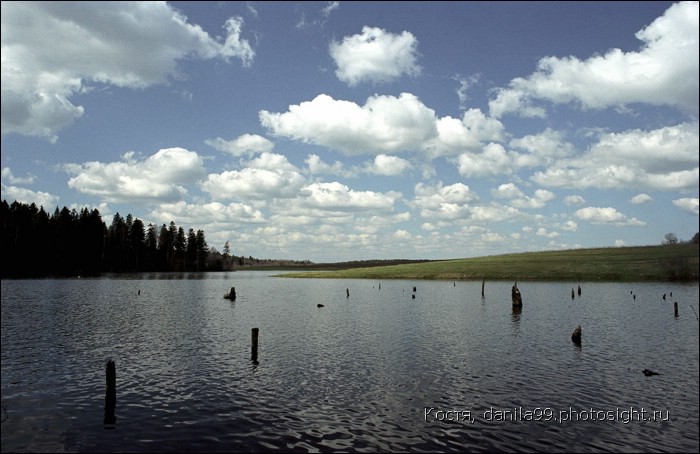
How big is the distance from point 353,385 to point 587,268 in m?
135

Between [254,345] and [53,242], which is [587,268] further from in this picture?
[53,242]

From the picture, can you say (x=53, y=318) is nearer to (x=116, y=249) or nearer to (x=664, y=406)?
(x=664, y=406)

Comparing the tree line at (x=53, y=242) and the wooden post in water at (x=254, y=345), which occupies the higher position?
the tree line at (x=53, y=242)

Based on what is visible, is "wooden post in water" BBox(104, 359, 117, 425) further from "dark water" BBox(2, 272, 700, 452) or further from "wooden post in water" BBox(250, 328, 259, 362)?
"wooden post in water" BBox(250, 328, 259, 362)

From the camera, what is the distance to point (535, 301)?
3049 inches

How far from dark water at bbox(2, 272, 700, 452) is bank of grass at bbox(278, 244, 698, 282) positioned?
3323 inches

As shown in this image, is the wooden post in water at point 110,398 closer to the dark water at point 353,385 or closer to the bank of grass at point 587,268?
the dark water at point 353,385

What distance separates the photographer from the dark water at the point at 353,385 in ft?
61.0

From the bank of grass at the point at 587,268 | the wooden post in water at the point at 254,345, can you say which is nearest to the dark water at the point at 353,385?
the wooden post in water at the point at 254,345

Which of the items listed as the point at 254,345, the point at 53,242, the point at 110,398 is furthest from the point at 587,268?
the point at 53,242

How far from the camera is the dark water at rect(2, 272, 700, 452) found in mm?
18578

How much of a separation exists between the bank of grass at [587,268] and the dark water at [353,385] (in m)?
84.4

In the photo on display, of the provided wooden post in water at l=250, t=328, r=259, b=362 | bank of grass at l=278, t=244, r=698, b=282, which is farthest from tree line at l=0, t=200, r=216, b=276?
wooden post in water at l=250, t=328, r=259, b=362

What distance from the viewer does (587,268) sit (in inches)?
5522
